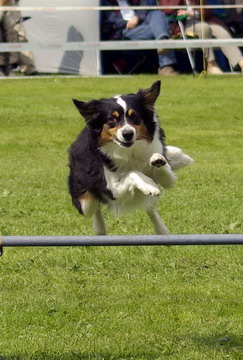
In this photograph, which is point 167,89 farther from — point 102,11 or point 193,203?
point 193,203

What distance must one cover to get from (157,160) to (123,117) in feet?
1.24

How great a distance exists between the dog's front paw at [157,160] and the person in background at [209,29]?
13140 mm

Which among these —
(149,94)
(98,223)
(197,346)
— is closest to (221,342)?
(197,346)

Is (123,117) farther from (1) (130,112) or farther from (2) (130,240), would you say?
(2) (130,240)

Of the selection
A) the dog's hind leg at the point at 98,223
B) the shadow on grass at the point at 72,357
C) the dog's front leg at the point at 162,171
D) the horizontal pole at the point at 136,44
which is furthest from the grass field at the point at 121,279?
the horizontal pole at the point at 136,44

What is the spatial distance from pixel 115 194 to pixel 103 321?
1.03 metres

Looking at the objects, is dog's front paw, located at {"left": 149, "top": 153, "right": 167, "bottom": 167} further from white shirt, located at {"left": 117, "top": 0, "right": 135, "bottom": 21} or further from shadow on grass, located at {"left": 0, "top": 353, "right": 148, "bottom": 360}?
white shirt, located at {"left": 117, "top": 0, "right": 135, "bottom": 21}

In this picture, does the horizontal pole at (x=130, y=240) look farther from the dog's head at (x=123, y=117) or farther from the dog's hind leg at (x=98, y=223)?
the dog's hind leg at (x=98, y=223)

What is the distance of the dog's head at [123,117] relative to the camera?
677 centimetres

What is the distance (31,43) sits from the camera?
65.3ft

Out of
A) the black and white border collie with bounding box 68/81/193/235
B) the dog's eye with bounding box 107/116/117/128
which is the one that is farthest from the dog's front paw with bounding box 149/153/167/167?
the dog's eye with bounding box 107/116/117/128

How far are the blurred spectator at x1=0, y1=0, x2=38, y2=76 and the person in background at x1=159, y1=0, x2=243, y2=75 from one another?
289 centimetres

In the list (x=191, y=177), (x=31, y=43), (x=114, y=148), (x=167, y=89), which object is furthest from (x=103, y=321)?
(x=31, y=43)

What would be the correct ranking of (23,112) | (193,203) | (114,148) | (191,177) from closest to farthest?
(114,148) < (193,203) < (191,177) < (23,112)
